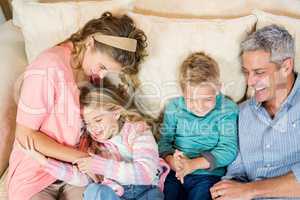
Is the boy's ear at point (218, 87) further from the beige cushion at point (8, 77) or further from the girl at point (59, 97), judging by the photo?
the beige cushion at point (8, 77)

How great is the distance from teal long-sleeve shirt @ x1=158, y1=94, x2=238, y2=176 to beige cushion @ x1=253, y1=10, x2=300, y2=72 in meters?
0.29

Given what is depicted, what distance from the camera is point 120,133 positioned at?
153 cm

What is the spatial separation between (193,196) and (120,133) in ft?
1.08

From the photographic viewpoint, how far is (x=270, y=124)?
153cm

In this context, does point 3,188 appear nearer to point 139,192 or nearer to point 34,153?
point 34,153

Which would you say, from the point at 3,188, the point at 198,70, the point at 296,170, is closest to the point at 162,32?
the point at 198,70

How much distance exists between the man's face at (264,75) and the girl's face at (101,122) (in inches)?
18.8

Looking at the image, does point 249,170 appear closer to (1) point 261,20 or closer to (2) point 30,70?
(1) point 261,20

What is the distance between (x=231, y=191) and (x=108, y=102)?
1.65 ft

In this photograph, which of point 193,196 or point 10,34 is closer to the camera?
point 193,196

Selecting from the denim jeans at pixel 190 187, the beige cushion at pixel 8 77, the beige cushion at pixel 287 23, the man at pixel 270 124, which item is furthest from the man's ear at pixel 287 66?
the beige cushion at pixel 8 77

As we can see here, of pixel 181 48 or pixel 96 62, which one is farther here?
pixel 181 48

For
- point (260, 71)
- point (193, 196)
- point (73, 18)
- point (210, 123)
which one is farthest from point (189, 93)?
point (73, 18)

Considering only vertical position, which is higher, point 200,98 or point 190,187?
point 200,98
